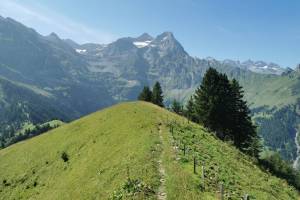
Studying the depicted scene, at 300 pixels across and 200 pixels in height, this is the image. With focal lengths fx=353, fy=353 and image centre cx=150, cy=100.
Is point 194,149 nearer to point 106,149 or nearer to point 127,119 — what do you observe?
point 106,149

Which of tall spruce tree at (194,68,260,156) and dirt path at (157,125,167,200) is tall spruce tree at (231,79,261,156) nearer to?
tall spruce tree at (194,68,260,156)

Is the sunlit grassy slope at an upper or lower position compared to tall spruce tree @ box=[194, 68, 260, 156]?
lower

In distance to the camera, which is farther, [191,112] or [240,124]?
[191,112]

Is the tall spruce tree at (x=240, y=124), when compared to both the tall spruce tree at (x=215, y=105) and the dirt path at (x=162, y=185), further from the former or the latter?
the dirt path at (x=162, y=185)

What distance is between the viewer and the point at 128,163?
39000 mm

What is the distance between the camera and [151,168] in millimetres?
→ 35562

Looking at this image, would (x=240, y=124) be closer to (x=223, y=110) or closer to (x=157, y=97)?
(x=223, y=110)

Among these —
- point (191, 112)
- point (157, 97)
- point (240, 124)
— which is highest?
point (157, 97)

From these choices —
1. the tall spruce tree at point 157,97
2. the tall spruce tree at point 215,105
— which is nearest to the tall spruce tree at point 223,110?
the tall spruce tree at point 215,105

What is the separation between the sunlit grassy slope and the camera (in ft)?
110

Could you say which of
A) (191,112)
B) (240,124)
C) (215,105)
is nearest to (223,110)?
(215,105)

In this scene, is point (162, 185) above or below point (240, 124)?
below

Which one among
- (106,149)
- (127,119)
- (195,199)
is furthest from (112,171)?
(127,119)

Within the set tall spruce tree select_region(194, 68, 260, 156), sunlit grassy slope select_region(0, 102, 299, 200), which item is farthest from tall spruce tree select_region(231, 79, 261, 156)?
sunlit grassy slope select_region(0, 102, 299, 200)
